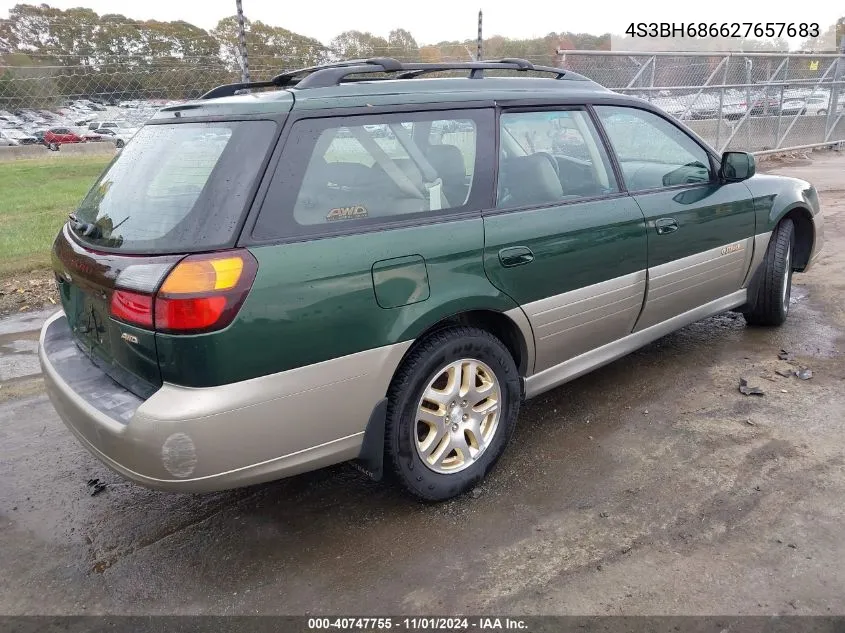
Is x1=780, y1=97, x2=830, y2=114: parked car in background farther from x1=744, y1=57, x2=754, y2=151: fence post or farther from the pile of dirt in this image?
the pile of dirt

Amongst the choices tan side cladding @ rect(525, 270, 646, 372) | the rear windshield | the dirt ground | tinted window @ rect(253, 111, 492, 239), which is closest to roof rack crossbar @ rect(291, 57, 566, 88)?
tinted window @ rect(253, 111, 492, 239)

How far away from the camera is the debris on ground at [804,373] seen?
12.9ft

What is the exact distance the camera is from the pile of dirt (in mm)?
5711

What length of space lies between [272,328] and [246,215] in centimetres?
40

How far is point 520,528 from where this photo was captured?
268 cm

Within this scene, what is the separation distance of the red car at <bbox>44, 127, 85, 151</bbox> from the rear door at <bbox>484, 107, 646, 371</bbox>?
15.6 meters

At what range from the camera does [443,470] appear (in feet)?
9.29

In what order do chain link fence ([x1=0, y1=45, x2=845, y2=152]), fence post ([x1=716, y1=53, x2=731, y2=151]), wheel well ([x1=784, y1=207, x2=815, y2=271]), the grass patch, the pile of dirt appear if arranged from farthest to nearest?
fence post ([x1=716, y1=53, x2=731, y2=151]) < chain link fence ([x1=0, y1=45, x2=845, y2=152]) < the grass patch < the pile of dirt < wheel well ([x1=784, y1=207, x2=815, y2=271])

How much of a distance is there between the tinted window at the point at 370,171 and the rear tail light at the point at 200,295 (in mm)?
163

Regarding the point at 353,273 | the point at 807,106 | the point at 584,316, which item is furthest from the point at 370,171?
the point at 807,106

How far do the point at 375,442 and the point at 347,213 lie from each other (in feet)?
2.89

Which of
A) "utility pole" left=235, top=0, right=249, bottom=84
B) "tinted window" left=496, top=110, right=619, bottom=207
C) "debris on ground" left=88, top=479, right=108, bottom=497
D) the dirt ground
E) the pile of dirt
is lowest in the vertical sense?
"debris on ground" left=88, top=479, right=108, bottom=497

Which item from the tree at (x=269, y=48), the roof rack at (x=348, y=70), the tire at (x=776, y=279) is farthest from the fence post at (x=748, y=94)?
the roof rack at (x=348, y=70)

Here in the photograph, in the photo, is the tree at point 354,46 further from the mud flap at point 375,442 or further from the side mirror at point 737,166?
the mud flap at point 375,442
